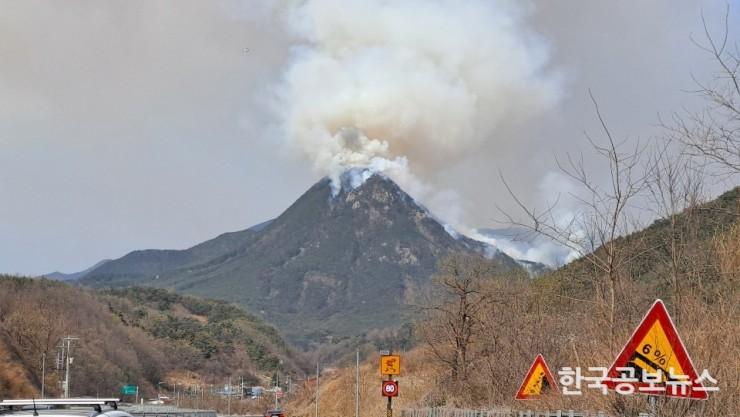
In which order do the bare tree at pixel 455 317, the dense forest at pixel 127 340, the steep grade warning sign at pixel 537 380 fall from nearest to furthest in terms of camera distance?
the steep grade warning sign at pixel 537 380 < the bare tree at pixel 455 317 < the dense forest at pixel 127 340

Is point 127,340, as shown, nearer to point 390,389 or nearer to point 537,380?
point 390,389

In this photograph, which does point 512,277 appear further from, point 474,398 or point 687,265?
point 687,265

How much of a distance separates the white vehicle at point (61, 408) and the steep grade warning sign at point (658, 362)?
193 inches

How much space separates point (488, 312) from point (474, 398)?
775cm

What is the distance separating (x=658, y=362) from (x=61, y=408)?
562 cm

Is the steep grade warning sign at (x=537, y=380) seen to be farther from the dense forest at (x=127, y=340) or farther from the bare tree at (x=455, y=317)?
the dense forest at (x=127, y=340)

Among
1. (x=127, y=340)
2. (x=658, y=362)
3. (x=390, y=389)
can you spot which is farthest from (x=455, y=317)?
(x=127, y=340)

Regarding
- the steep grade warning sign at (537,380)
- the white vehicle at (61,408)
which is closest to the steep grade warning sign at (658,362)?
the white vehicle at (61,408)

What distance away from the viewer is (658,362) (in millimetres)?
8430

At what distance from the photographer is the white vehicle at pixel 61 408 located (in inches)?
269

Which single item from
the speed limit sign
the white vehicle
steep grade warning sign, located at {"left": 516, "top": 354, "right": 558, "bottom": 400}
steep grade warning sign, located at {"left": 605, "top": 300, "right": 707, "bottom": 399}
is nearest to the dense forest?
the speed limit sign

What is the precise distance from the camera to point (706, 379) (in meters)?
9.92

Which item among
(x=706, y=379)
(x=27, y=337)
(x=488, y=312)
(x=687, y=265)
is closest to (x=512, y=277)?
(x=488, y=312)

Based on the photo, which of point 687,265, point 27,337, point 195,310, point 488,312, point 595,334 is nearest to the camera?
point 595,334
